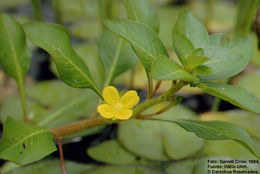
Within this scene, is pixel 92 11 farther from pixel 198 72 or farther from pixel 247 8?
pixel 198 72

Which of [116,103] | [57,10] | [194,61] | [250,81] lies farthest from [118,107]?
[57,10]

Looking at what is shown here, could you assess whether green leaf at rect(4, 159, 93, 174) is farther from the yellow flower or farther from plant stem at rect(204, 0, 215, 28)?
plant stem at rect(204, 0, 215, 28)

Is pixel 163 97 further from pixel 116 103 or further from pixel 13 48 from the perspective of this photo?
pixel 13 48

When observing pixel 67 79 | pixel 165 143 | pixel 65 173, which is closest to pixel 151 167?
pixel 165 143

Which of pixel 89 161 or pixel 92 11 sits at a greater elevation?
pixel 92 11

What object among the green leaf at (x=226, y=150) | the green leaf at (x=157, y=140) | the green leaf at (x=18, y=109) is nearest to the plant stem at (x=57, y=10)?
the green leaf at (x=18, y=109)

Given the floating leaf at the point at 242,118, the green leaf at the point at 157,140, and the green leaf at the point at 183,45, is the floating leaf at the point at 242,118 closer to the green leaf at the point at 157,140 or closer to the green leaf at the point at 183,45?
the green leaf at the point at 157,140
